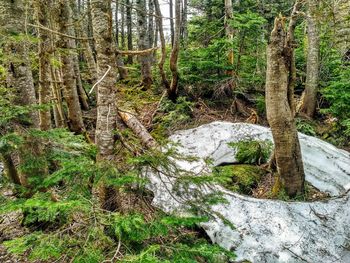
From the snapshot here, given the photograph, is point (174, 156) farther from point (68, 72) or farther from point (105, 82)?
point (68, 72)

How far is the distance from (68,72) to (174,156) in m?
4.36

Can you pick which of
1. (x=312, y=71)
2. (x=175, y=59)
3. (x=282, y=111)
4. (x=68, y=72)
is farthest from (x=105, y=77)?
(x=312, y=71)

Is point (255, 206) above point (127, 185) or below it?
below

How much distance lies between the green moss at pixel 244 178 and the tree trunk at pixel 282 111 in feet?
2.11

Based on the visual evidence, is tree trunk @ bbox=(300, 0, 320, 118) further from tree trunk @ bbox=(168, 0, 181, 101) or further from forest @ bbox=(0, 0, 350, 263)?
tree trunk @ bbox=(168, 0, 181, 101)

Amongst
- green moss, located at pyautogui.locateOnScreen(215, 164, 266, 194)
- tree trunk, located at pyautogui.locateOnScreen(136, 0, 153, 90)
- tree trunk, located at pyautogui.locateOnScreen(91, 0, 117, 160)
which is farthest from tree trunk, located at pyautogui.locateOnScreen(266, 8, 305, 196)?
tree trunk, located at pyautogui.locateOnScreen(136, 0, 153, 90)

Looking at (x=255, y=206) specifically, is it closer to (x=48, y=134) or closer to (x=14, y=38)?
(x=48, y=134)

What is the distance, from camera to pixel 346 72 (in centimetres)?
841

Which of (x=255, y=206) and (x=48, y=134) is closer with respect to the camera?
(x=48, y=134)

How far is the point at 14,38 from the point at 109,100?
1312 mm

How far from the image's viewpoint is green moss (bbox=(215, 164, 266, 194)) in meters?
5.68

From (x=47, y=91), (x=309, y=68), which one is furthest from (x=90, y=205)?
(x=309, y=68)

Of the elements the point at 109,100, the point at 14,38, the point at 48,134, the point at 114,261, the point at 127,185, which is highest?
the point at 14,38

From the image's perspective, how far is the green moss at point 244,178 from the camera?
5.68 meters
